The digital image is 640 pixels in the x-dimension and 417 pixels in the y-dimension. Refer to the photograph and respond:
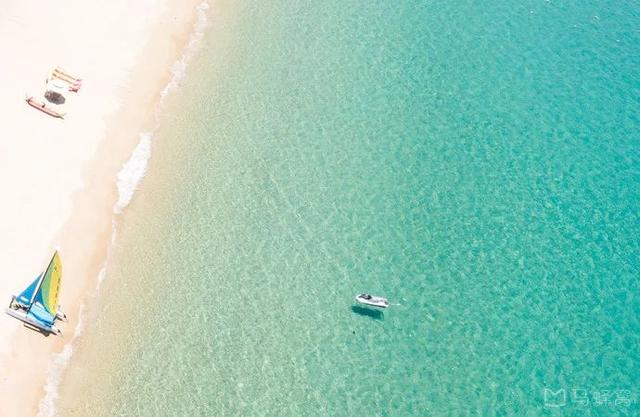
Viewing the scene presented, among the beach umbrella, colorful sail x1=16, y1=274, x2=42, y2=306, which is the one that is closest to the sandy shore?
the beach umbrella

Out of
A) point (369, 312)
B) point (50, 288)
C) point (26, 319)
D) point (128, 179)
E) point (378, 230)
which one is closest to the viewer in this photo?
point (26, 319)

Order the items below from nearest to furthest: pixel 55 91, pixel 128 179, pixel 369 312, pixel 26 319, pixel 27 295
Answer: pixel 27 295 < pixel 26 319 < pixel 369 312 < pixel 128 179 < pixel 55 91

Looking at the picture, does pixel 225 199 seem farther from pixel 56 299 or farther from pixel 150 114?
pixel 56 299

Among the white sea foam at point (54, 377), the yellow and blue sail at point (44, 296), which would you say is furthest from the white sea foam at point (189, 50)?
the white sea foam at point (54, 377)

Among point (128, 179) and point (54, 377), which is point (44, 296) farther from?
point (128, 179)

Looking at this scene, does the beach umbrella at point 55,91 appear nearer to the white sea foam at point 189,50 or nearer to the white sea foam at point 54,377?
the white sea foam at point 189,50

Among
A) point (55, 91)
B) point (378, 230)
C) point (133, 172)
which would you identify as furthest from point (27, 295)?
point (378, 230)
